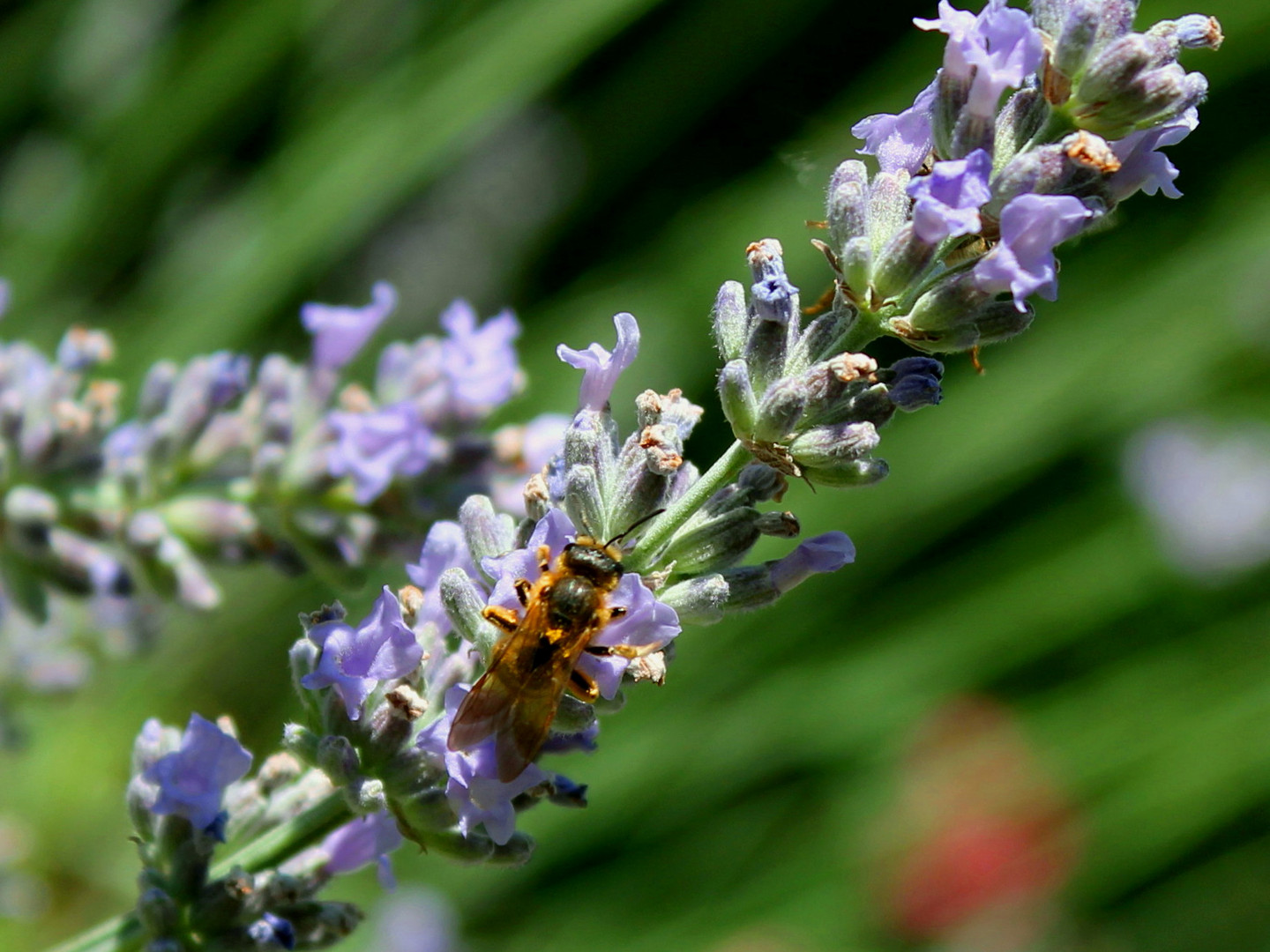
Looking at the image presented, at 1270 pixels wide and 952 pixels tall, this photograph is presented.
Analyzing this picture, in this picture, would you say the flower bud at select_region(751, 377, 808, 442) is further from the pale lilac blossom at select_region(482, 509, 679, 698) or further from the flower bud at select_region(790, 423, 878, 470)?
the pale lilac blossom at select_region(482, 509, 679, 698)

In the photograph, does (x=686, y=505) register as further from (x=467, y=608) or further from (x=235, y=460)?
(x=235, y=460)

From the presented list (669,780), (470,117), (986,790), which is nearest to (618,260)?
(470,117)

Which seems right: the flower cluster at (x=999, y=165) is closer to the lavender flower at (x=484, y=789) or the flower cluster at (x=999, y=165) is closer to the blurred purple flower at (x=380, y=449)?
the lavender flower at (x=484, y=789)

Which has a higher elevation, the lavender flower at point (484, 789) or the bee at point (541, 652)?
the bee at point (541, 652)

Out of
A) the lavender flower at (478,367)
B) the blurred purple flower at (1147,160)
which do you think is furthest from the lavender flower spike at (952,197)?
the lavender flower at (478,367)

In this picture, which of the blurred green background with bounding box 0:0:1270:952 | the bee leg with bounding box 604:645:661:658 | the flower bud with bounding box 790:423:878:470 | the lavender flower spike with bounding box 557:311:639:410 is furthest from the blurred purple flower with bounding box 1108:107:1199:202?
the blurred green background with bounding box 0:0:1270:952

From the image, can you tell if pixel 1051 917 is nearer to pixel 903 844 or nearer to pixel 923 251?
pixel 903 844

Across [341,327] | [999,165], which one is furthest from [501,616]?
[341,327]
